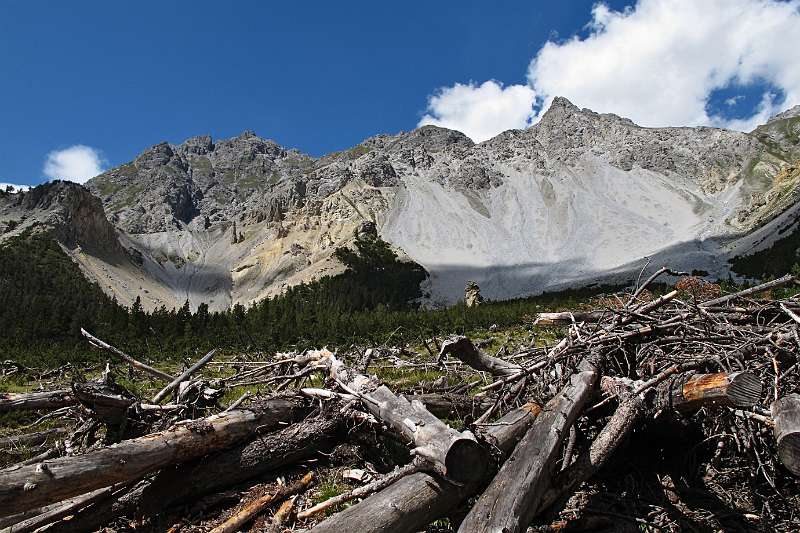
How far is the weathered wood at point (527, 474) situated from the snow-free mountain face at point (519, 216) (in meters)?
102

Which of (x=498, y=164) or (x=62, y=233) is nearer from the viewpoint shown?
(x=62, y=233)

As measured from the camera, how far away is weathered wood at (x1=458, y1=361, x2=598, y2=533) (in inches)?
135

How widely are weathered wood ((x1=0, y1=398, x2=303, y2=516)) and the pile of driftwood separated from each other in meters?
0.01

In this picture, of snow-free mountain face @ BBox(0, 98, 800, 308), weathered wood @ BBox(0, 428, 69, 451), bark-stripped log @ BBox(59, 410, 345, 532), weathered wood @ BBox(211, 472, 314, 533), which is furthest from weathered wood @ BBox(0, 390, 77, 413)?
snow-free mountain face @ BBox(0, 98, 800, 308)

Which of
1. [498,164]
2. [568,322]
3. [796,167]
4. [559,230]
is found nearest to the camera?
[568,322]

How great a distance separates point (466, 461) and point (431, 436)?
369mm

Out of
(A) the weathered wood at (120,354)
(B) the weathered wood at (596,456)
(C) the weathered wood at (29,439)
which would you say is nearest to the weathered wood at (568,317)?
(B) the weathered wood at (596,456)

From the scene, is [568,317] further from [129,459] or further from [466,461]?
[129,459]

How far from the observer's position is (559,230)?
14125cm

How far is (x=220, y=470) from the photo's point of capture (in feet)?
19.1

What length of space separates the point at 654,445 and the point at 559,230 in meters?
143

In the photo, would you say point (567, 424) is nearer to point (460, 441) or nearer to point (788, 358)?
point (460, 441)

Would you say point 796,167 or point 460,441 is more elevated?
point 796,167

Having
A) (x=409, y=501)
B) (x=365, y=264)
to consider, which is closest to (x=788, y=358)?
(x=409, y=501)
